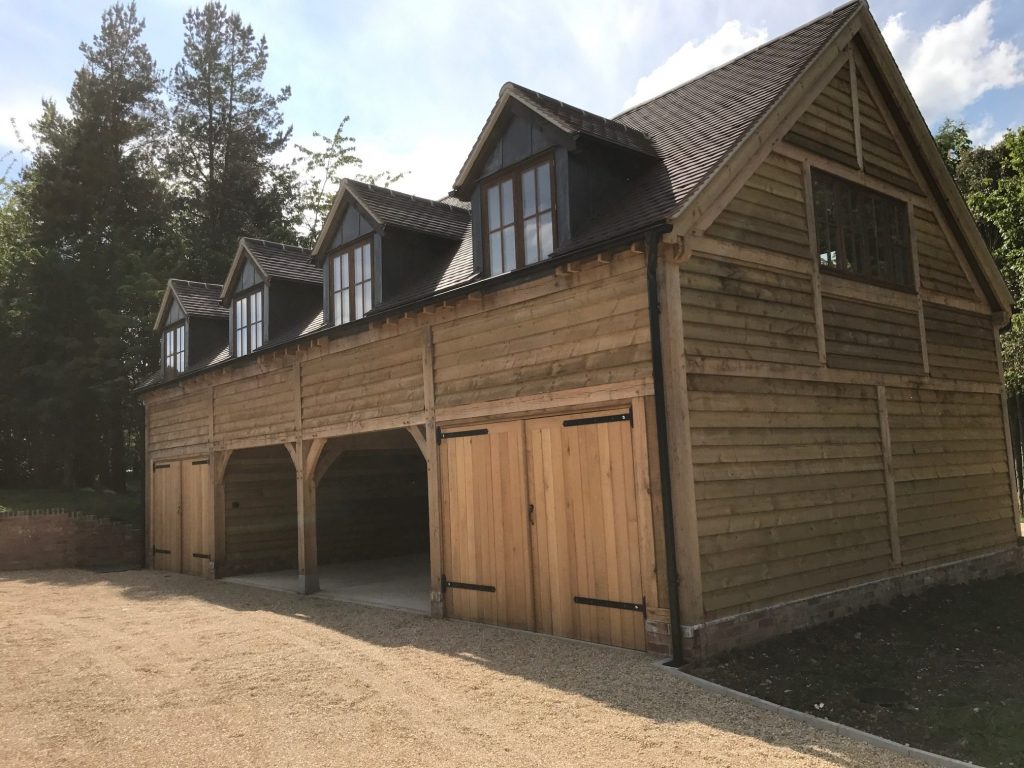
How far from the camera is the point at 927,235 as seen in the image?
11211 millimetres

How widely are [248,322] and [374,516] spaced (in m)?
5.21

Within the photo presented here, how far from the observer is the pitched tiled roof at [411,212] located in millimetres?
11773

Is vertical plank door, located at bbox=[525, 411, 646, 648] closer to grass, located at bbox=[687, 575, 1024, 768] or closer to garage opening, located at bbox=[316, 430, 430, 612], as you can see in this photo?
grass, located at bbox=[687, 575, 1024, 768]

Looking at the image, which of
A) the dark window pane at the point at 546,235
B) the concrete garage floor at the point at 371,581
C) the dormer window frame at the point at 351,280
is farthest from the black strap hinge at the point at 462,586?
the dormer window frame at the point at 351,280

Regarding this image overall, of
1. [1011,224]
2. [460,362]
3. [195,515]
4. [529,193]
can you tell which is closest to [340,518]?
[195,515]

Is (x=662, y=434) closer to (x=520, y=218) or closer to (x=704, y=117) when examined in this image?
(x=520, y=218)

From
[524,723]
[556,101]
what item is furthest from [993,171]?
[524,723]

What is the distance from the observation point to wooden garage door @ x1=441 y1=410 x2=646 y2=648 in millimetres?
7676

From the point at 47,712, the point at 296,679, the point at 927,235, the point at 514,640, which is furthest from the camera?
the point at 927,235

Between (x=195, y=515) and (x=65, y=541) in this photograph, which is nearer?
(x=195, y=515)

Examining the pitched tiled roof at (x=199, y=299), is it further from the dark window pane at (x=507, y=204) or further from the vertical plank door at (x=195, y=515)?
the dark window pane at (x=507, y=204)

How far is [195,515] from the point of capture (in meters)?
16.2

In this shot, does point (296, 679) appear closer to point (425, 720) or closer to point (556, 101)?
point (425, 720)

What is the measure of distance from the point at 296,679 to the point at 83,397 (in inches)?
838
